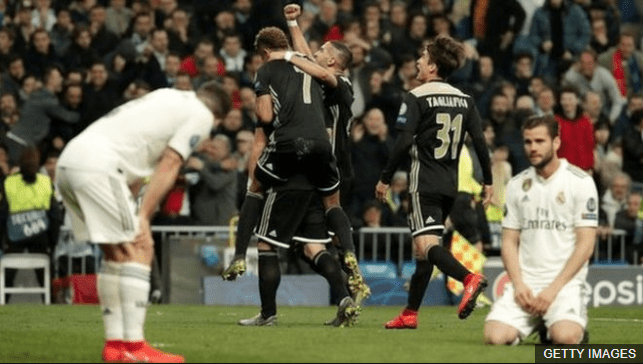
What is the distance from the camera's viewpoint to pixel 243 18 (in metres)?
24.7

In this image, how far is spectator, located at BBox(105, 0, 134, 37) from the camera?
2431 cm

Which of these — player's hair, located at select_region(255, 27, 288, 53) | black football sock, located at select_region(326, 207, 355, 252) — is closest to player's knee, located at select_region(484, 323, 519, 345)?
black football sock, located at select_region(326, 207, 355, 252)

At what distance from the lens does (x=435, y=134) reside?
13711 mm

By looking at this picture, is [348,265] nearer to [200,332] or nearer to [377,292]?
[200,332]

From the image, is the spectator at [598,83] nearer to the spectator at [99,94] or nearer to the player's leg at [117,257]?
the spectator at [99,94]

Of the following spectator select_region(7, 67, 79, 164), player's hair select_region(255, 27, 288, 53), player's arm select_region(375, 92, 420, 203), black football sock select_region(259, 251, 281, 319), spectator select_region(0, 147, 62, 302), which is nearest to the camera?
player's hair select_region(255, 27, 288, 53)

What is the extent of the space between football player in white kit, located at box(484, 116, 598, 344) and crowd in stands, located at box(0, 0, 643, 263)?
8752mm

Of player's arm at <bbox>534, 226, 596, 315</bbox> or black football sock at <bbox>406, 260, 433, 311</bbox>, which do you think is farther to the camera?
black football sock at <bbox>406, 260, 433, 311</bbox>

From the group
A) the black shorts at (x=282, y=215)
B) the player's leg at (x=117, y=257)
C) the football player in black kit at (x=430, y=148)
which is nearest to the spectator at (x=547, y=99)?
the football player in black kit at (x=430, y=148)

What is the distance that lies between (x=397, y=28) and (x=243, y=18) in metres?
2.31

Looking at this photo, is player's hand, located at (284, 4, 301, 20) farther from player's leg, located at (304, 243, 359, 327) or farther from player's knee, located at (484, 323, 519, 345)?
player's knee, located at (484, 323, 519, 345)

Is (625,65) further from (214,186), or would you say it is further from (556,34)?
(214,186)

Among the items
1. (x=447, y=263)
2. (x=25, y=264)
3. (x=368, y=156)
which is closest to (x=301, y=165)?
(x=447, y=263)

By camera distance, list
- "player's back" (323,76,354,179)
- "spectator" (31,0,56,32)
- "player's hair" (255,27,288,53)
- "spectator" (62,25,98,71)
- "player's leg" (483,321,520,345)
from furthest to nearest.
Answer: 1. "spectator" (31,0,56,32)
2. "spectator" (62,25,98,71)
3. "player's back" (323,76,354,179)
4. "player's hair" (255,27,288,53)
5. "player's leg" (483,321,520,345)
